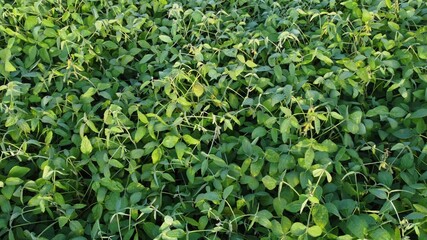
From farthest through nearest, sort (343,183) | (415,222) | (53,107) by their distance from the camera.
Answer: (53,107) < (343,183) < (415,222)

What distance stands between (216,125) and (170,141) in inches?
6.0

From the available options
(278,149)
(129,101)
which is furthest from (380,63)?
(129,101)

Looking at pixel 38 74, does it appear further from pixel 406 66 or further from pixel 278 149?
pixel 406 66

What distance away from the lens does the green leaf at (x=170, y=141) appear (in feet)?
4.86

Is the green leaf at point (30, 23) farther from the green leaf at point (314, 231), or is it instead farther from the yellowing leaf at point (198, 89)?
the green leaf at point (314, 231)

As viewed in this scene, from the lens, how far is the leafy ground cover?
1360 mm

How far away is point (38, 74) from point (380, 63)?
121 cm

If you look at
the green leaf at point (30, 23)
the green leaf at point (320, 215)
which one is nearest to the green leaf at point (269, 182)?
the green leaf at point (320, 215)

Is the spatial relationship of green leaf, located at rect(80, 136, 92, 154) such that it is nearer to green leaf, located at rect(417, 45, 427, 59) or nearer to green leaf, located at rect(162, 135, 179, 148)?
green leaf, located at rect(162, 135, 179, 148)

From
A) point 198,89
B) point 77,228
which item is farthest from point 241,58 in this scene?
point 77,228

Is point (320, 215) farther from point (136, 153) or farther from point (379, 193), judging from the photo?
point (136, 153)

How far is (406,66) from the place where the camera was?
68.2 inches

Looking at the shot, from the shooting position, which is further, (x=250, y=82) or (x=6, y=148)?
(x=250, y=82)

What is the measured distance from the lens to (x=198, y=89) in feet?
5.53
